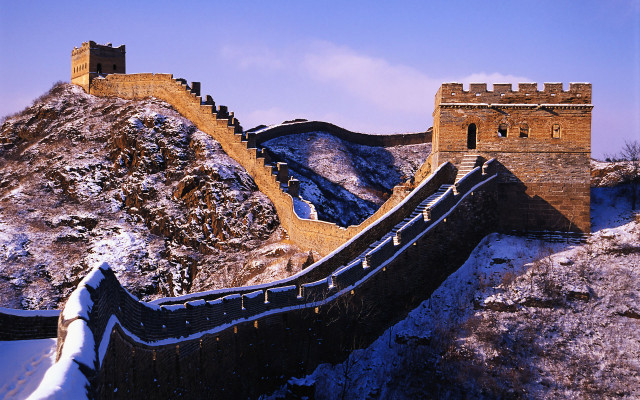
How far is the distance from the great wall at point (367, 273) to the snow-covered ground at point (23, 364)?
0.64 metres

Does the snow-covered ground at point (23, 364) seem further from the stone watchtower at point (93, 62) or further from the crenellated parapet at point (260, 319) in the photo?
the stone watchtower at point (93, 62)

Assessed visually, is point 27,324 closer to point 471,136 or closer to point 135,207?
point 471,136

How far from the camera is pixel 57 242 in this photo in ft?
116

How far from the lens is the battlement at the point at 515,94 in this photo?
23.6 metres

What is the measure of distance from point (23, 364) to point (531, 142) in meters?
20.8

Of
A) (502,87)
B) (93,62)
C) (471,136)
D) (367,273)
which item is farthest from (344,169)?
(367,273)

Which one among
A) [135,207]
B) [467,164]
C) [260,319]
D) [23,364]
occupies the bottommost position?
[260,319]

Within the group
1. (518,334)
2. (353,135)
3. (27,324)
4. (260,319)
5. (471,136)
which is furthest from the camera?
(353,135)

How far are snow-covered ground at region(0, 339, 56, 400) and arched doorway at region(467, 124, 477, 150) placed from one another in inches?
756

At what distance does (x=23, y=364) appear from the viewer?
8062 millimetres

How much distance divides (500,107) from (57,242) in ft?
86.7

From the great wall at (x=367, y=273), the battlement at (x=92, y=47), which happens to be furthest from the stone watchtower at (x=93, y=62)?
the great wall at (x=367, y=273)

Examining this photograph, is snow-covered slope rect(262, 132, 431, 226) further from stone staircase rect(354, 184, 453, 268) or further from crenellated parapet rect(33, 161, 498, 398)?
crenellated parapet rect(33, 161, 498, 398)

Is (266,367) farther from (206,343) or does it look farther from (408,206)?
(408,206)
